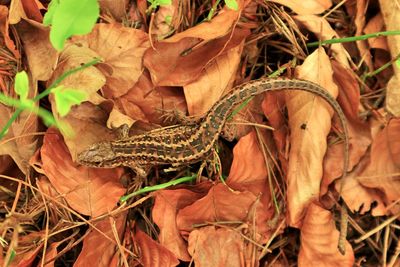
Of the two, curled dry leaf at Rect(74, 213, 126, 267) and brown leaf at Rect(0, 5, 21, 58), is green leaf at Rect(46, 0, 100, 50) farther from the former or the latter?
curled dry leaf at Rect(74, 213, 126, 267)

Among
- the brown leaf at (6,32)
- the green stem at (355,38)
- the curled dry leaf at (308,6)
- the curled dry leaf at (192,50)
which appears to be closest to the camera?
the brown leaf at (6,32)

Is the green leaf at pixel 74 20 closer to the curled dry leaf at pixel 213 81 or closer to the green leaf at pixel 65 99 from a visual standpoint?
the green leaf at pixel 65 99

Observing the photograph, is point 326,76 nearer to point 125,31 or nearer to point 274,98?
point 274,98

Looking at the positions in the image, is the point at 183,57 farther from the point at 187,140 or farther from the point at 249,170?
the point at 249,170

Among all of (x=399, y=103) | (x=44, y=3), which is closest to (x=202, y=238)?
(x=399, y=103)

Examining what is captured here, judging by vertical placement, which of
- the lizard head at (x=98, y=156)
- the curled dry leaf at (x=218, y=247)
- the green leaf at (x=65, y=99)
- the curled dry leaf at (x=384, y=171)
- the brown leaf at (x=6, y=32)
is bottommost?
the curled dry leaf at (x=218, y=247)

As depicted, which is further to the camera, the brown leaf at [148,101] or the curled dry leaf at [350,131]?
the curled dry leaf at [350,131]

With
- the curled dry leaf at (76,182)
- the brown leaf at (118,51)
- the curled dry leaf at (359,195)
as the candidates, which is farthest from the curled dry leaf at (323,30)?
the curled dry leaf at (76,182)
